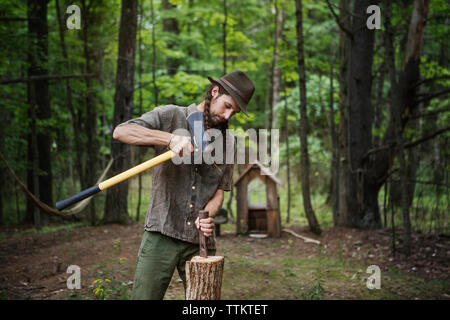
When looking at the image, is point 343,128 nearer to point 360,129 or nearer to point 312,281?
point 360,129

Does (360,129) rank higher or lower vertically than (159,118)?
higher

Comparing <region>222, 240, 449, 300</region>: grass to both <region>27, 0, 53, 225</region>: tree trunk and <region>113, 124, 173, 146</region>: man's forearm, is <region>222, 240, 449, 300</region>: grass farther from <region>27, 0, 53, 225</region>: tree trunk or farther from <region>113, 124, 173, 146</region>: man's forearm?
<region>27, 0, 53, 225</region>: tree trunk

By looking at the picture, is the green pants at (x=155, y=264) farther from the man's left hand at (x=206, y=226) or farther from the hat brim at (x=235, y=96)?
the hat brim at (x=235, y=96)

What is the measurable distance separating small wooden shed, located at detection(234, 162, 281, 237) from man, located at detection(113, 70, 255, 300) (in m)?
5.92

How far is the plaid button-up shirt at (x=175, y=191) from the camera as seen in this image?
2871 millimetres

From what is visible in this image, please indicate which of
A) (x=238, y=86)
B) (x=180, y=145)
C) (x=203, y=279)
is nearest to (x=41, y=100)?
(x=238, y=86)

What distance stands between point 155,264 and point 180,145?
0.93 meters

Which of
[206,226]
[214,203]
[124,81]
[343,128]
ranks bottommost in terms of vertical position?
[206,226]

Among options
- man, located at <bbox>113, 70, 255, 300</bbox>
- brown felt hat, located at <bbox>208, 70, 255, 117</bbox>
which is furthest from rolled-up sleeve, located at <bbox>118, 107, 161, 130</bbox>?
brown felt hat, located at <bbox>208, 70, 255, 117</bbox>

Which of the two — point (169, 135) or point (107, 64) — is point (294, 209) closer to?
point (107, 64)

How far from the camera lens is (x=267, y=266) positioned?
6.60 meters

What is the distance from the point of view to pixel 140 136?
2.65 meters

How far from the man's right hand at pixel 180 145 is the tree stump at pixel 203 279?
0.80 m
